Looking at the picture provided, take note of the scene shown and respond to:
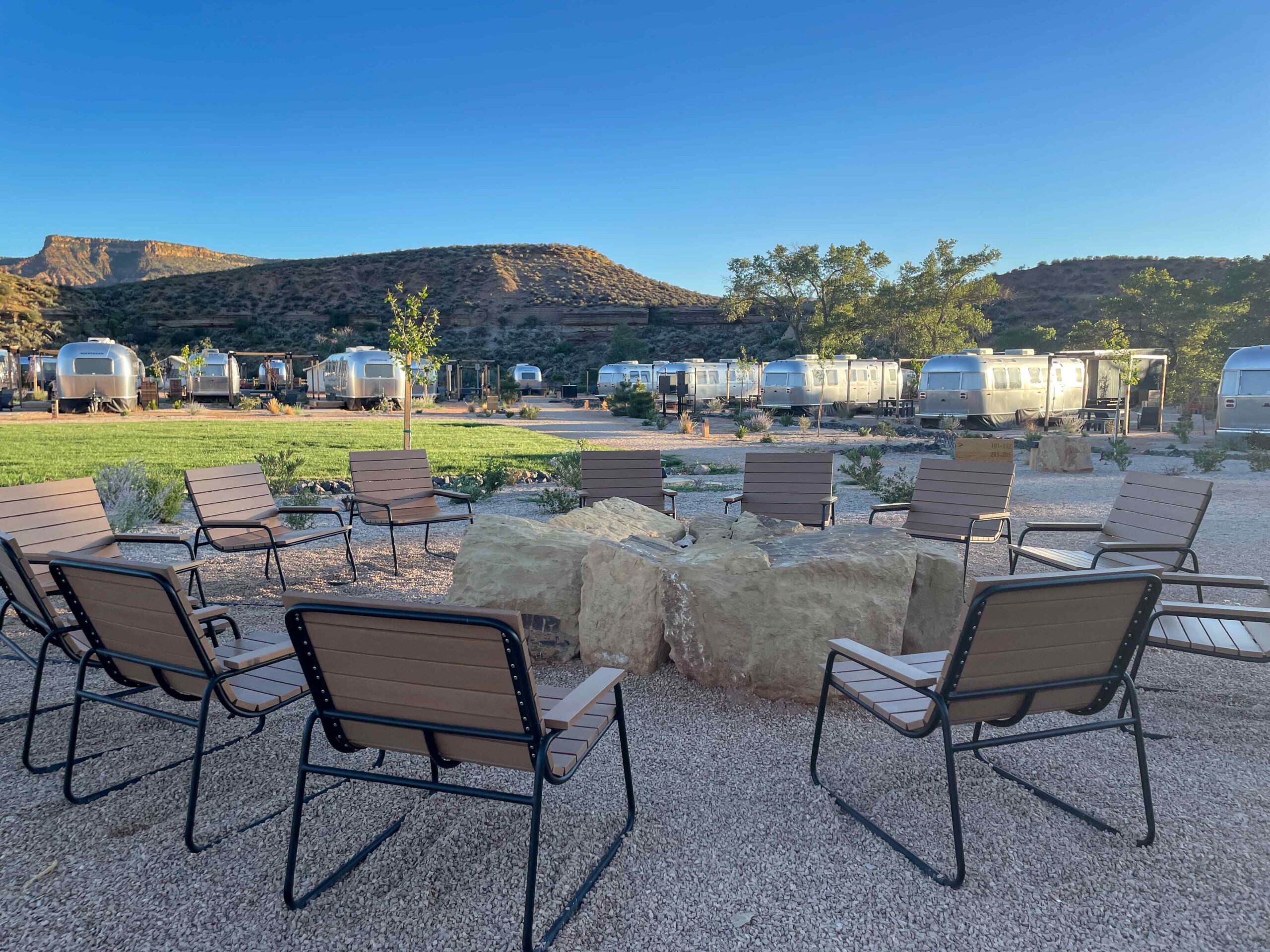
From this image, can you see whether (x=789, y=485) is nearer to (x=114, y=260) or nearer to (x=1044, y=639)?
(x=1044, y=639)

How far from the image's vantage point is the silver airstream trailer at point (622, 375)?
34.2 metres

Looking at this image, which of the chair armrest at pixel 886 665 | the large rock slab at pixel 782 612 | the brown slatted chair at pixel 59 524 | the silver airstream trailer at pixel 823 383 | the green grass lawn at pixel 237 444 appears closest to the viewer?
the chair armrest at pixel 886 665

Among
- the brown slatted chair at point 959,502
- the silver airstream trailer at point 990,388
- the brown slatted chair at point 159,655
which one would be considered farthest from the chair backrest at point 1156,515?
the silver airstream trailer at point 990,388

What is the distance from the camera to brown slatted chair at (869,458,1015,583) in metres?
5.59

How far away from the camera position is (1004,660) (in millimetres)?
2309

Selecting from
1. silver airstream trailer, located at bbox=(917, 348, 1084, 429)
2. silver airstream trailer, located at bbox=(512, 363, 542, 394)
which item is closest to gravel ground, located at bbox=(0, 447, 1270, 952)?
silver airstream trailer, located at bbox=(917, 348, 1084, 429)

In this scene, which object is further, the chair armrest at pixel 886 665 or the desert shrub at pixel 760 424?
the desert shrub at pixel 760 424

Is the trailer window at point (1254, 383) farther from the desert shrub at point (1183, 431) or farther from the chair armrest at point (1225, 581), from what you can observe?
the chair armrest at point (1225, 581)

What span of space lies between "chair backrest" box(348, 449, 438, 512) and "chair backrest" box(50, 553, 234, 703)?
3.45 meters

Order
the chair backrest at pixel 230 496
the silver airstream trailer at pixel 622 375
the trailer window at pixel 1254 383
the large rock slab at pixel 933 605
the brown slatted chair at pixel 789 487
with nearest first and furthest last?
1. the large rock slab at pixel 933 605
2. the chair backrest at pixel 230 496
3. the brown slatted chair at pixel 789 487
4. the trailer window at pixel 1254 383
5. the silver airstream trailer at pixel 622 375

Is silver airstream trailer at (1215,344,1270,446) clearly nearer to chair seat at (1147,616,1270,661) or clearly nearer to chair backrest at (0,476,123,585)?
chair seat at (1147,616,1270,661)

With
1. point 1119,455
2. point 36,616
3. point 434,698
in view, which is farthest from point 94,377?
point 434,698

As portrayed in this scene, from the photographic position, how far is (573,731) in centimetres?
232

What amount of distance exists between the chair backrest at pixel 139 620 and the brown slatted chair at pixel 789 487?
164 inches
